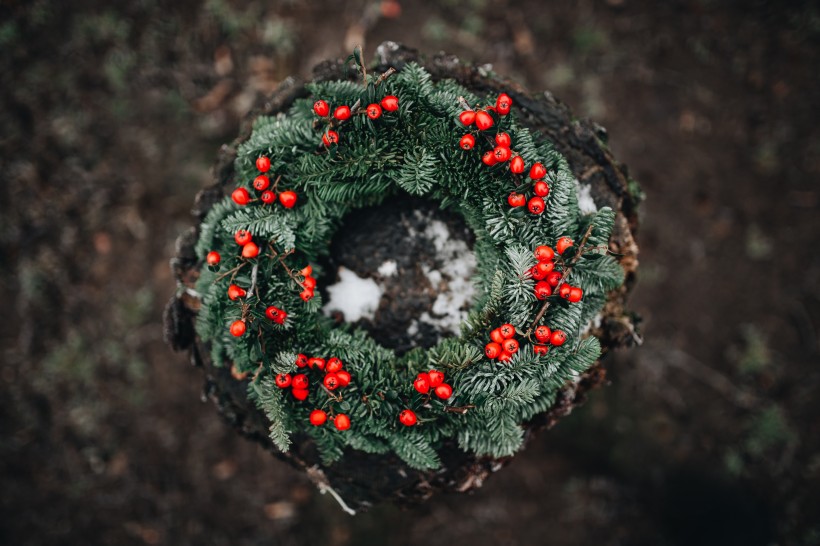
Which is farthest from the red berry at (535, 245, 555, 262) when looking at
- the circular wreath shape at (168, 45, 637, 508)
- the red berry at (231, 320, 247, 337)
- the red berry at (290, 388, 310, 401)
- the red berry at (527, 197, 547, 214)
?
the red berry at (231, 320, 247, 337)

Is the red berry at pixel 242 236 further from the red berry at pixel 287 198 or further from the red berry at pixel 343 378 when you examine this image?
the red berry at pixel 343 378

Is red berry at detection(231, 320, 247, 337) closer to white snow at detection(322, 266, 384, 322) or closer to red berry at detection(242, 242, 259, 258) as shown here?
red berry at detection(242, 242, 259, 258)

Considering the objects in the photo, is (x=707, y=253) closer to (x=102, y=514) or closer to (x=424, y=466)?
(x=424, y=466)

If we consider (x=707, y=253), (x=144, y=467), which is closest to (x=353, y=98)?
(x=707, y=253)

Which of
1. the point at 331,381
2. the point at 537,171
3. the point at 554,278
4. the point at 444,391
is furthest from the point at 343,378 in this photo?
the point at 537,171

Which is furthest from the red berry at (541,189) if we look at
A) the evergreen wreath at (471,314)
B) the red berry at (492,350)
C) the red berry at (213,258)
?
the red berry at (213,258)

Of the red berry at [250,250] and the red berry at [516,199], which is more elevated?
the red berry at [516,199]
